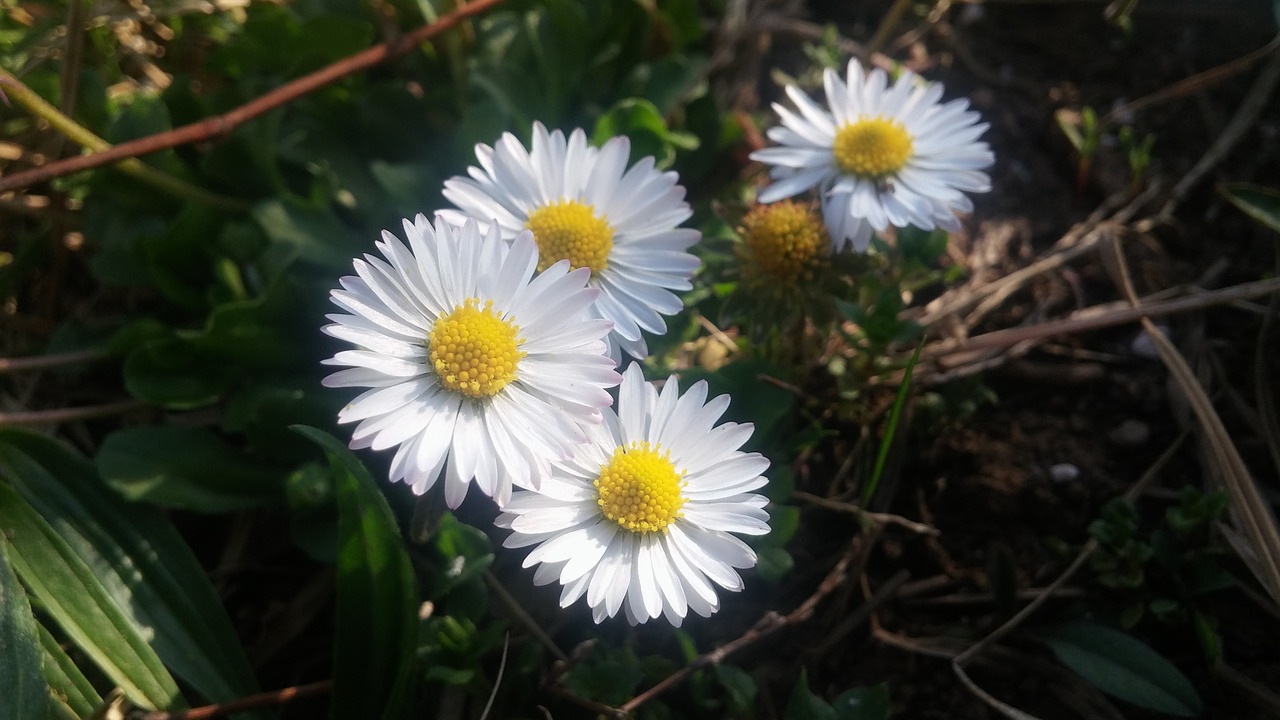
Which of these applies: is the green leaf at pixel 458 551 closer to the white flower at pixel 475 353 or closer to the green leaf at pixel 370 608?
the green leaf at pixel 370 608

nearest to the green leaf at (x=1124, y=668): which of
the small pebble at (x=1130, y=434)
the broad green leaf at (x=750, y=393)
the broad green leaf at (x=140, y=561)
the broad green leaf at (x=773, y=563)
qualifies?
the small pebble at (x=1130, y=434)

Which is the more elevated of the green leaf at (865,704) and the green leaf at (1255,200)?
the green leaf at (1255,200)

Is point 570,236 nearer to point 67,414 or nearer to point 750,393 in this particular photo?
point 750,393

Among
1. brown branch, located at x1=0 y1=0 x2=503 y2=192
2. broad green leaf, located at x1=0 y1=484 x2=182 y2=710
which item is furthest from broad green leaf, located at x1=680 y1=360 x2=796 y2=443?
broad green leaf, located at x1=0 y1=484 x2=182 y2=710

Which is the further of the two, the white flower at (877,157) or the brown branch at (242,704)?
the white flower at (877,157)

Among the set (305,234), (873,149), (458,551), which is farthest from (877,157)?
(305,234)

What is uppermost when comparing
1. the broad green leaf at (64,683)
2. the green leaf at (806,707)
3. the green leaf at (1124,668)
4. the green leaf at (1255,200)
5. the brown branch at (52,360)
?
the green leaf at (1255,200)

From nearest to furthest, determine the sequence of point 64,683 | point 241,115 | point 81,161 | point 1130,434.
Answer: point 64,683 < point 81,161 < point 241,115 < point 1130,434
